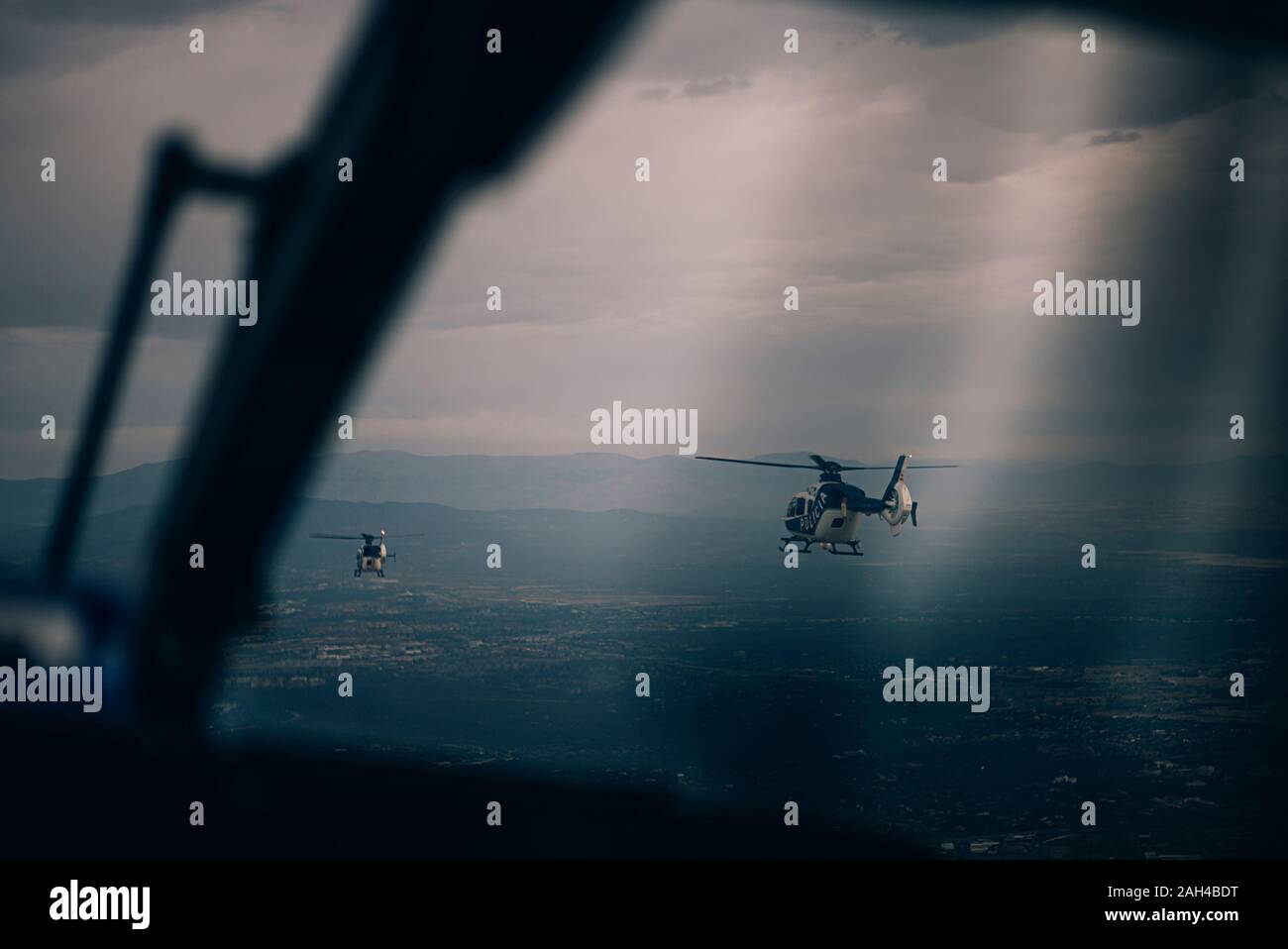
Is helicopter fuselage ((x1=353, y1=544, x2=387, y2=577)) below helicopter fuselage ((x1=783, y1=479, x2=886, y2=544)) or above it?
below

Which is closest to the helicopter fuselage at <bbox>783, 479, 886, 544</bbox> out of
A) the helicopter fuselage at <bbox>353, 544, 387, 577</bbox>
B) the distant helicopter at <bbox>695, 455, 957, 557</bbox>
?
the distant helicopter at <bbox>695, 455, 957, 557</bbox>

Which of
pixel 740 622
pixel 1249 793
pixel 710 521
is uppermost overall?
pixel 710 521

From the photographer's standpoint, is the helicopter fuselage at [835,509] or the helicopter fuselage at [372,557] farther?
the helicopter fuselage at [372,557]

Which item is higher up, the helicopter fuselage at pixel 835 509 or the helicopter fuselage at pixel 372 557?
the helicopter fuselage at pixel 835 509

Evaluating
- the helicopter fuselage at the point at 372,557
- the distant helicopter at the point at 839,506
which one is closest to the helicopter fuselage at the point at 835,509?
the distant helicopter at the point at 839,506

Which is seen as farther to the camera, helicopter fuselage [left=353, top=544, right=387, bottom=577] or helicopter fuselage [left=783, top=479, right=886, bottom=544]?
helicopter fuselage [left=353, top=544, right=387, bottom=577]

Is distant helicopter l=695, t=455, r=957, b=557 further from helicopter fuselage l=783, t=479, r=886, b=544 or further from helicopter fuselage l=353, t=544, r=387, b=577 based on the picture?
helicopter fuselage l=353, t=544, r=387, b=577

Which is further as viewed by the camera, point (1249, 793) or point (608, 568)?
point (608, 568)

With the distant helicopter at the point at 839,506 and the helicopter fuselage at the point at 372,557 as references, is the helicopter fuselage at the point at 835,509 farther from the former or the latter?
the helicopter fuselage at the point at 372,557

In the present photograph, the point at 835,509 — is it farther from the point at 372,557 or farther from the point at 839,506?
A: the point at 372,557
